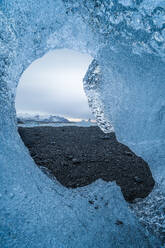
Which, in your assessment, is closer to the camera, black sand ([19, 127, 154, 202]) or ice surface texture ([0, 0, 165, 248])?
ice surface texture ([0, 0, 165, 248])

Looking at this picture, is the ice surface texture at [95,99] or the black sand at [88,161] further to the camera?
the black sand at [88,161]

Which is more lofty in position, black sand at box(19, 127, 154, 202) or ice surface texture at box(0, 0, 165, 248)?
ice surface texture at box(0, 0, 165, 248)

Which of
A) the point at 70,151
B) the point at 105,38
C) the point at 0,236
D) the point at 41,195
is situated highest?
the point at 105,38

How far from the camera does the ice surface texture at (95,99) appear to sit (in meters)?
1.08

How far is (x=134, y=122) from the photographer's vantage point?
6.59 feet

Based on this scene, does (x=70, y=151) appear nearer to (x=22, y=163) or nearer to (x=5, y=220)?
(x=22, y=163)

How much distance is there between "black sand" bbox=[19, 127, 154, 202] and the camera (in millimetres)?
3400

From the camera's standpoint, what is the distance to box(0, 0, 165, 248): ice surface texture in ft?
3.53

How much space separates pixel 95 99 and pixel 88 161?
2.37 meters

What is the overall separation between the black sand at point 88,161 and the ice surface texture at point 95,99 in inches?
48.7

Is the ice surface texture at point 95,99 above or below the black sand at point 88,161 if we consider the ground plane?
above

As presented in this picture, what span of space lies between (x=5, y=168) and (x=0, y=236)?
36 centimetres

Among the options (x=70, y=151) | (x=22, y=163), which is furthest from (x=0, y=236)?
(x=70, y=151)

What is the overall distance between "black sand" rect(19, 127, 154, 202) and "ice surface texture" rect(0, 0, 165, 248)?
1238 millimetres
